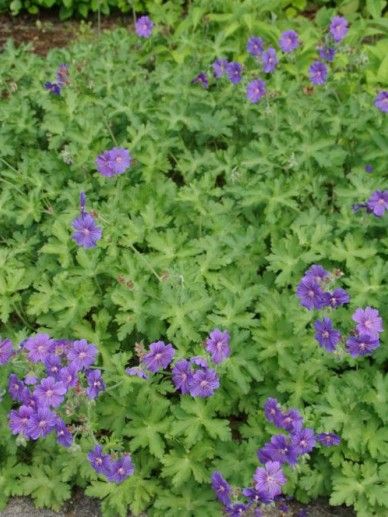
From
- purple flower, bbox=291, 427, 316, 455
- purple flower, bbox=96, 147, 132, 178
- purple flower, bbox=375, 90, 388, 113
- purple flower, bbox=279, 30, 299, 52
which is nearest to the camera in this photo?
purple flower, bbox=291, 427, 316, 455

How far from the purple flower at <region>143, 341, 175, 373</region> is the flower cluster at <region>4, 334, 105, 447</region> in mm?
211

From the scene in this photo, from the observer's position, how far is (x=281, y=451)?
2.85 meters

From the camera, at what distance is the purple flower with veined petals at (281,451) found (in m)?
2.83

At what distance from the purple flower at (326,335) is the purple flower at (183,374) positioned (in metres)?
0.56

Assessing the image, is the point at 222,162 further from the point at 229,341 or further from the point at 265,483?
the point at 265,483

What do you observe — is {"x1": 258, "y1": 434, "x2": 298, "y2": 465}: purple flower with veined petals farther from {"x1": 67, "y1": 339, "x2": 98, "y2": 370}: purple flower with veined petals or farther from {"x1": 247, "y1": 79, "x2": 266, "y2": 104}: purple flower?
{"x1": 247, "y1": 79, "x2": 266, "y2": 104}: purple flower

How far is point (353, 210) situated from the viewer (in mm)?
3832

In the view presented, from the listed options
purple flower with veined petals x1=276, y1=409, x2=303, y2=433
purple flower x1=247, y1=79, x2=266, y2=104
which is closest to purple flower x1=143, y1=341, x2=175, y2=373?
purple flower with veined petals x1=276, y1=409, x2=303, y2=433

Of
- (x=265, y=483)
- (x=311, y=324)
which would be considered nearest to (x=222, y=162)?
(x=311, y=324)

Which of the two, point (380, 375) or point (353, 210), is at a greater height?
point (353, 210)

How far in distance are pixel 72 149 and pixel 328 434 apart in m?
2.18

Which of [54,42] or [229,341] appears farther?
[54,42]

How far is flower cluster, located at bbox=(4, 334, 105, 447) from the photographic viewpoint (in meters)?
2.90

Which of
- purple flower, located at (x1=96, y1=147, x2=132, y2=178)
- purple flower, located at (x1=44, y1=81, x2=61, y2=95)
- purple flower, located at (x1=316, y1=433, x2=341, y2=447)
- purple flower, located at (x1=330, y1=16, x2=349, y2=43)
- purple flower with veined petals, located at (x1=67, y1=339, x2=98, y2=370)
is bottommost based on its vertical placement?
purple flower, located at (x1=316, y1=433, x2=341, y2=447)
